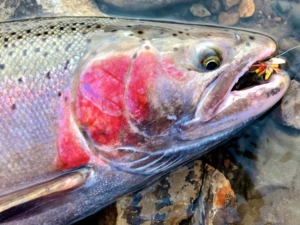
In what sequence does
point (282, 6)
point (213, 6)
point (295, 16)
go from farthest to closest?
point (213, 6), point (282, 6), point (295, 16)

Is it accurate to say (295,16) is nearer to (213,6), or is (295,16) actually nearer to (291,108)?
(213,6)

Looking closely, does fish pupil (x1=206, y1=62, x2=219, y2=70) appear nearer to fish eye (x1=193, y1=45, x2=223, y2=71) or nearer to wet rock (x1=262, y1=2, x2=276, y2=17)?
fish eye (x1=193, y1=45, x2=223, y2=71)

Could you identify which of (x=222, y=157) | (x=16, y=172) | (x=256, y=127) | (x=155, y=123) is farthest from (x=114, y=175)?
(x=256, y=127)

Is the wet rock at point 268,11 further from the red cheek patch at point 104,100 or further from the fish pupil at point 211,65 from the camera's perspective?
the red cheek patch at point 104,100

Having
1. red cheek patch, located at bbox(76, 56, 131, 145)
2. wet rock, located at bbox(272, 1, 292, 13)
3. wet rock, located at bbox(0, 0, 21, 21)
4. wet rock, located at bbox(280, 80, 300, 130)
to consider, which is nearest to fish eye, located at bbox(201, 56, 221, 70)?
red cheek patch, located at bbox(76, 56, 131, 145)

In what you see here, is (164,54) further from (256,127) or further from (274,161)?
(274,161)

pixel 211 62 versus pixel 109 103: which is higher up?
pixel 211 62

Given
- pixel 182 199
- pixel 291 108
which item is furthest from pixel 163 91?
pixel 291 108
